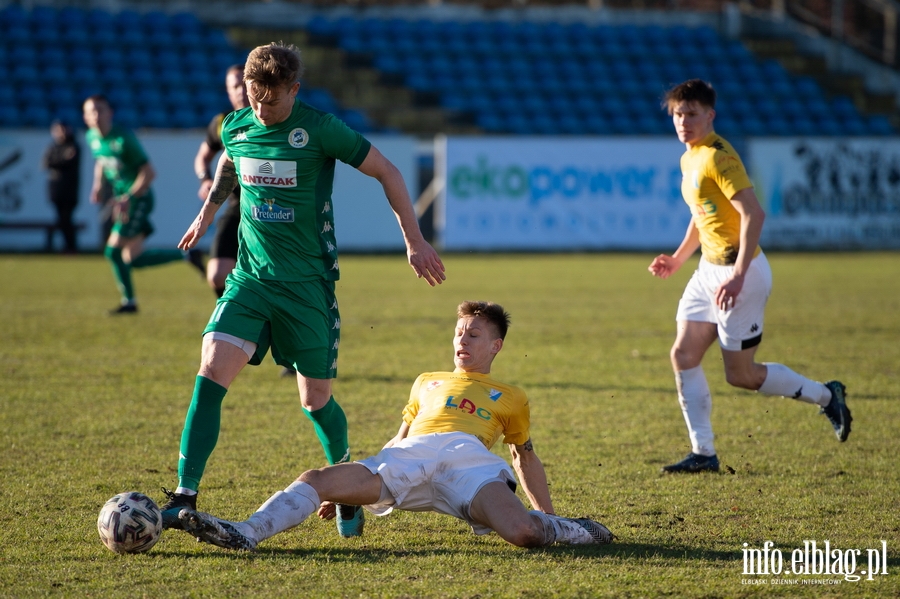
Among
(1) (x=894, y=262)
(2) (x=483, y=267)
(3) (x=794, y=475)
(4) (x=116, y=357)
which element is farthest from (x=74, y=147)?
(3) (x=794, y=475)

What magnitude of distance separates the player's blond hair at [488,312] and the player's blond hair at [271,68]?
1203 millimetres

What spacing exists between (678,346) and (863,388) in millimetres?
2705

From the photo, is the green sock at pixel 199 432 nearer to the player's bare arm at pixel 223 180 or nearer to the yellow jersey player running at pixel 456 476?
the yellow jersey player running at pixel 456 476

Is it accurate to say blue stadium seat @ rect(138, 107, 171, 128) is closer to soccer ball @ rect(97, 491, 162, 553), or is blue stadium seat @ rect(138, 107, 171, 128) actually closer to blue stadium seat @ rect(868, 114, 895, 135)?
blue stadium seat @ rect(868, 114, 895, 135)

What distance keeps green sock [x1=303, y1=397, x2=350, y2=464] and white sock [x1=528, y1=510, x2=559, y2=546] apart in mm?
938

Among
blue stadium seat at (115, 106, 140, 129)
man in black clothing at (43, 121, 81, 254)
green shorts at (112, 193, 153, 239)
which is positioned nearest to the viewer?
green shorts at (112, 193, 153, 239)

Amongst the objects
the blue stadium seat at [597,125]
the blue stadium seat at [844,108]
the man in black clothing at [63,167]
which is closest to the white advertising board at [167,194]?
the man in black clothing at [63,167]

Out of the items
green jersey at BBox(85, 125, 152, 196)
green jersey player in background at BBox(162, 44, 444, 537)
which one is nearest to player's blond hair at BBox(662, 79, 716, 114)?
green jersey player in background at BBox(162, 44, 444, 537)

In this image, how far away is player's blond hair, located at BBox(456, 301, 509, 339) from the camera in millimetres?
4645

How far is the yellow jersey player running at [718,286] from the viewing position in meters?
5.46

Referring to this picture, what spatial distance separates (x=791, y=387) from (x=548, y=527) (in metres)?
2.43

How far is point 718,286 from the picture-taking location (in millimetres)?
5668

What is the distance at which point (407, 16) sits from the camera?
30938 millimetres

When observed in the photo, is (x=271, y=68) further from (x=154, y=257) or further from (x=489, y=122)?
(x=489, y=122)
